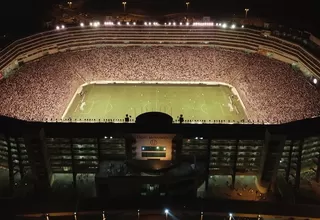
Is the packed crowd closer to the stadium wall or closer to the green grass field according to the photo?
the stadium wall

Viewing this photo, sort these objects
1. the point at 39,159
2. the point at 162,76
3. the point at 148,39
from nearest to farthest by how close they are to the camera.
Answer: the point at 39,159 → the point at 162,76 → the point at 148,39

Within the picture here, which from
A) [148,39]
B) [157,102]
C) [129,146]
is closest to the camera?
[129,146]

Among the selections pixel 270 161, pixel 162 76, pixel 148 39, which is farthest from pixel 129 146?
pixel 148 39

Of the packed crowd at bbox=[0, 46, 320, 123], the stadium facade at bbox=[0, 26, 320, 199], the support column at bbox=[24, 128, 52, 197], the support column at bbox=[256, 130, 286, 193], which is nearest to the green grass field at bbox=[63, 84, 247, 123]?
the packed crowd at bbox=[0, 46, 320, 123]

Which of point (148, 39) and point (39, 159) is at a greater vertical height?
point (148, 39)

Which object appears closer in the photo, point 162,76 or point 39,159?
point 39,159

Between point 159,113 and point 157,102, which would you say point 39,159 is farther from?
point 157,102
